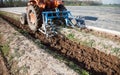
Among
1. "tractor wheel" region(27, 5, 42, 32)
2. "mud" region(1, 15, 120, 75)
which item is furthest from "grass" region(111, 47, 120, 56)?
"tractor wheel" region(27, 5, 42, 32)

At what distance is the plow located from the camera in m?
12.6

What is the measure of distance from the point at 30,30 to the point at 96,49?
4.86 metres

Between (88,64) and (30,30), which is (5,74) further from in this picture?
(30,30)

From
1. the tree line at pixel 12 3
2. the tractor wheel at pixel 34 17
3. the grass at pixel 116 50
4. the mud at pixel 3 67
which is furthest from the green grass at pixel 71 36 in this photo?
the tree line at pixel 12 3

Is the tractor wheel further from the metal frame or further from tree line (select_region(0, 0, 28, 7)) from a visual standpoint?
tree line (select_region(0, 0, 28, 7))

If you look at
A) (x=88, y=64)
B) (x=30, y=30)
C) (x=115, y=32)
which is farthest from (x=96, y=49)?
(x=30, y=30)

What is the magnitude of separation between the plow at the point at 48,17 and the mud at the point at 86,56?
0.70m

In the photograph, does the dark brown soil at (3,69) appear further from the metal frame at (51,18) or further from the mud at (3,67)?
the metal frame at (51,18)

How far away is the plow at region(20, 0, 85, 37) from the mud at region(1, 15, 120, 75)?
701 mm

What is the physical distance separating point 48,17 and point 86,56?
3.91 m

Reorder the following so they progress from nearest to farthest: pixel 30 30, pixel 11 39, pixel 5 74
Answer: pixel 5 74
pixel 11 39
pixel 30 30

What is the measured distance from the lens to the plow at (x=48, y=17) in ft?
41.3

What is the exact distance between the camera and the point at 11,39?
432 inches

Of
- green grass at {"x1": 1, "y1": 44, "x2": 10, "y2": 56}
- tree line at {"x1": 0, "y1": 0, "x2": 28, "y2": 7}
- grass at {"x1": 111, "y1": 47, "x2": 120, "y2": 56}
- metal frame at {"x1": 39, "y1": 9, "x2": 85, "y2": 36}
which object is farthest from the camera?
tree line at {"x1": 0, "y1": 0, "x2": 28, "y2": 7}
